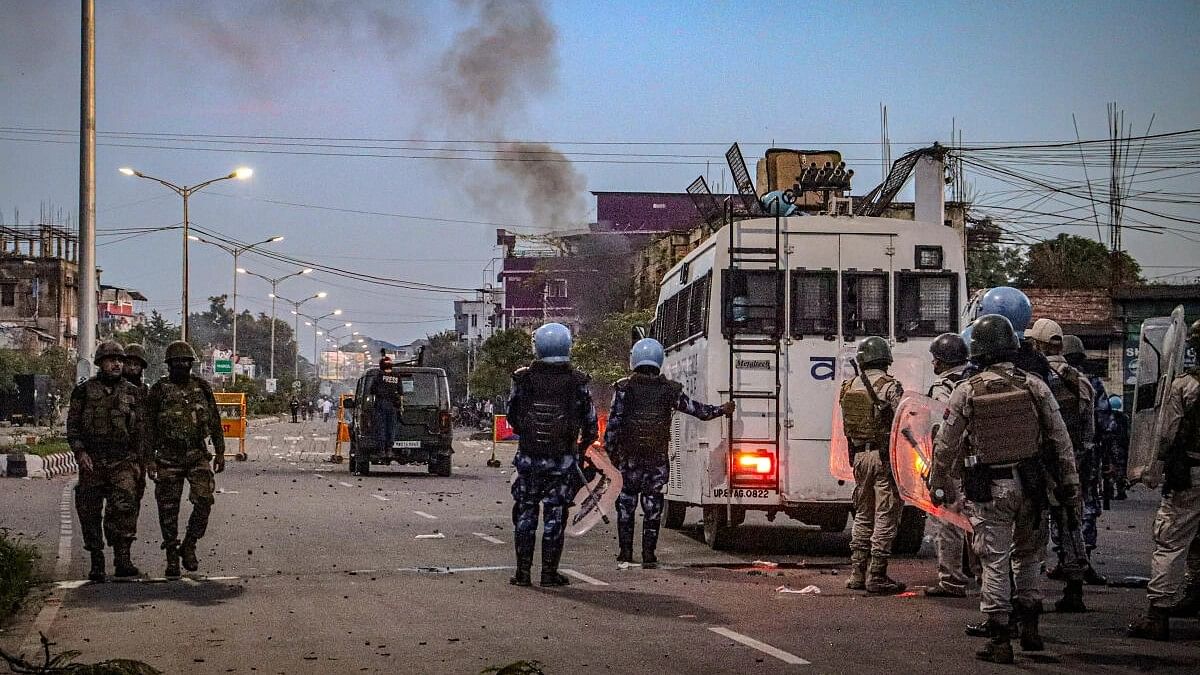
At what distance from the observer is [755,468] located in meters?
13.6

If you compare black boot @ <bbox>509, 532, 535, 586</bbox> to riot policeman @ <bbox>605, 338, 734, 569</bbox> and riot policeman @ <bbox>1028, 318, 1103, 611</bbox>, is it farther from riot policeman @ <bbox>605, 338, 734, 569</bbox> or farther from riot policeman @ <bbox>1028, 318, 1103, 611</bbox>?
riot policeman @ <bbox>1028, 318, 1103, 611</bbox>

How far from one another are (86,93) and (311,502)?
751 cm

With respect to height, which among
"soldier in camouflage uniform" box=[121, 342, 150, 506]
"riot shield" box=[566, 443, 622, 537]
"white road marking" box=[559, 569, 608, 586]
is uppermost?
"soldier in camouflage uniform" box=[121, 342, 150, 506]

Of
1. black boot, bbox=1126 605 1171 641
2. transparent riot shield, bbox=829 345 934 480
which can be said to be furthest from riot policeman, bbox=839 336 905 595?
black boot, bbox=1126 605 1171 641

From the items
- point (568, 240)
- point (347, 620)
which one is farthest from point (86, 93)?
point (568, 240)

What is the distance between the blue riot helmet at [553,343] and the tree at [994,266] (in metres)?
40.4

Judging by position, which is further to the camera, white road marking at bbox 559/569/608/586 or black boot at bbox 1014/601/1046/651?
white road marking at bbox 559/569/608/586

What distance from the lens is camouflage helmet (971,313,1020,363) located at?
27.2ft

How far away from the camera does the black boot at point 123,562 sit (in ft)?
40.5

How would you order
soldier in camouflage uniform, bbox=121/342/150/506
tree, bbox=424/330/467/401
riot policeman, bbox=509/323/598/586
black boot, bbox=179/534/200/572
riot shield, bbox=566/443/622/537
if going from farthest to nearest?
1. tree, bbox=424/330/467/401
2. riot shield, bbox=566/443/622/537
3. soldier in camouflage uniform, bbox=121/342/150/506
4. black boot, bbox=179/534/200/572
5. riot policeman, bbox=509/323/598/586

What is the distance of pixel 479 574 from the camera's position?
12562 mm

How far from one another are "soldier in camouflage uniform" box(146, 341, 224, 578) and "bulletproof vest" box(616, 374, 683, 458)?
11.6ft

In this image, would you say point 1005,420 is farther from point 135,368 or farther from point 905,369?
point 135,368

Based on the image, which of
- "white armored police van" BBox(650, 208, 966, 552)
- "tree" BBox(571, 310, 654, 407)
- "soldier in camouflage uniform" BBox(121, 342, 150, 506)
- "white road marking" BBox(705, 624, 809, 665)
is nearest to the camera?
"white road marking" BBox(705, 624, 809, 665)
